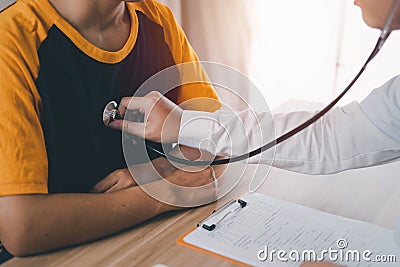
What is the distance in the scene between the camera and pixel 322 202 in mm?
993

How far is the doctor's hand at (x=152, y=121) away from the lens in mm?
916

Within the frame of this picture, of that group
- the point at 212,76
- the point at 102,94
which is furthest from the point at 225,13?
the point at 102,94

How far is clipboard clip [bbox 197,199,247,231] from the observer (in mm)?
860

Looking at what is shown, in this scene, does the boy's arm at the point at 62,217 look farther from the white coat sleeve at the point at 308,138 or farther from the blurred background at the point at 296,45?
the blurred background at the point at 296,45

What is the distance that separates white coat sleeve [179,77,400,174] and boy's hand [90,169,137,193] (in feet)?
0.43

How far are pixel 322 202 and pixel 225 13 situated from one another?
676 mm

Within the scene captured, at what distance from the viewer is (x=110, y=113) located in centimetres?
89

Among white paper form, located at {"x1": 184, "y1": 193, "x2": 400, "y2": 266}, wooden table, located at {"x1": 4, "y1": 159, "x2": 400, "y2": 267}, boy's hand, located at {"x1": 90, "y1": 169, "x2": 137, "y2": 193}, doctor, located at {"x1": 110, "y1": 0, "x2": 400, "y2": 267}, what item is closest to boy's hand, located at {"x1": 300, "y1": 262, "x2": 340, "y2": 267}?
white paper form, located at {"x1": 184, "y1": 193, "x2": 400, "y2": 266}

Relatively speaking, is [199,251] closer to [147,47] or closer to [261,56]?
[147,47]

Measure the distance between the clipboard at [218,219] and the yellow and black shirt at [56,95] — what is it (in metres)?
0.20

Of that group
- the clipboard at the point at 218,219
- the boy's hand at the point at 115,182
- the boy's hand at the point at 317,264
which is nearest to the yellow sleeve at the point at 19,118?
the boy's hand at the point at 115,182

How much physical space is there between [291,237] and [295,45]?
1396 mm

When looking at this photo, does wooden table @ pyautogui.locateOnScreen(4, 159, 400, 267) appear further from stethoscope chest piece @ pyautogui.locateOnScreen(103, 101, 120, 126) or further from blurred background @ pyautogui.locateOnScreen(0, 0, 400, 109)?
blurred background @ pyautogui.locateOnScreen(0, 0, 400, 109)

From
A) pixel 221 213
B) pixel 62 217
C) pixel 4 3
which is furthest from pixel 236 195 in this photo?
pixel 4 3
